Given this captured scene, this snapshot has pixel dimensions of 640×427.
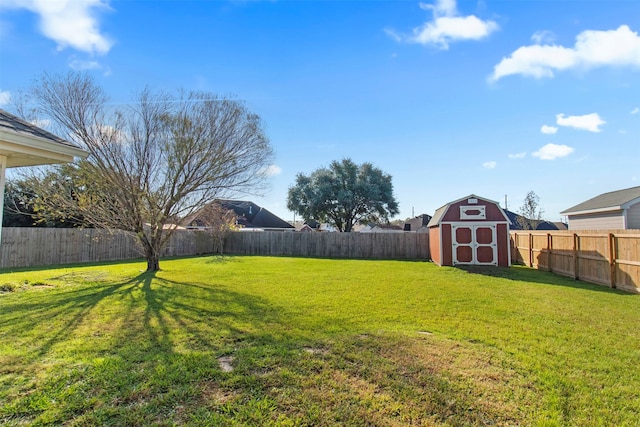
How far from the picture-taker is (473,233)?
12406 mm

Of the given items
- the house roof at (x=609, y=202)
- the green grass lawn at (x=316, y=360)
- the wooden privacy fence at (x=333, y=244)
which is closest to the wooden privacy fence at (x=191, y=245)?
the wooden privacy fence at (x=333, y=244)

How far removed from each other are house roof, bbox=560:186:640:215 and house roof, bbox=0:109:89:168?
17.6 metres

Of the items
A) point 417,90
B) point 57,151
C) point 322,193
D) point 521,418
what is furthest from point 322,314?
point 322,193

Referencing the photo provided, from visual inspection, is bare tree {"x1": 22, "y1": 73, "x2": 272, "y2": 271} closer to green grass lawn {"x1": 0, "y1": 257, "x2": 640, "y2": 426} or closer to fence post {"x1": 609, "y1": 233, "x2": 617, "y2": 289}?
green grass lawn {"x1": 0, "y1": 257, "x2": 640, "y2": 426}

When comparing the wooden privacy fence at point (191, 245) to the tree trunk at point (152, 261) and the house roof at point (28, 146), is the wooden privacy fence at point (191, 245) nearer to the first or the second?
the tree trunk at point (152, 261)

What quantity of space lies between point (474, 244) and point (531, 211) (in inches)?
531

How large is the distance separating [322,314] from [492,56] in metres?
7.62

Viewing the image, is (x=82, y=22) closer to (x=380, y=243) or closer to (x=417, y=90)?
(x=417, y=90)

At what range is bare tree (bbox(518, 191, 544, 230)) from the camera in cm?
2236

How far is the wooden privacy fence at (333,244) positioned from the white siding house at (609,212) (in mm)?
7436

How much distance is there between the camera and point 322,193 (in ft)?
76.2

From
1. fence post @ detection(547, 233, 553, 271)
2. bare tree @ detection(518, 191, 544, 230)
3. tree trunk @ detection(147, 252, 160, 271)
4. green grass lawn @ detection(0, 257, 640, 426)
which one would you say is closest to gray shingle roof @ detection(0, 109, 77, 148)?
green grass lawn @ detection(0, 257, 640, 426)

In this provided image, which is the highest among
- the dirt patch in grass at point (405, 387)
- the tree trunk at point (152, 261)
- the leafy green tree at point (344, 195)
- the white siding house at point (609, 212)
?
the leafy green tree at point (344, 195)

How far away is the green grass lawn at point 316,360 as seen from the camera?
7.66 ft
